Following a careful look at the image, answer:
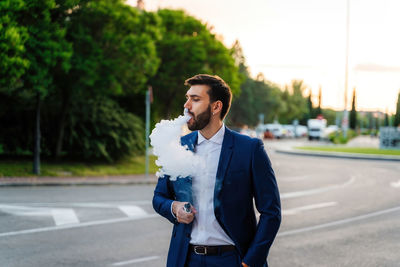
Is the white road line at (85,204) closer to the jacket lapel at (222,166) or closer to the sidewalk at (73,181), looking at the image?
the sidewalk at (73,181)

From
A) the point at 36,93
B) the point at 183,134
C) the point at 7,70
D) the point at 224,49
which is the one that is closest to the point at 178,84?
the point at 224,49

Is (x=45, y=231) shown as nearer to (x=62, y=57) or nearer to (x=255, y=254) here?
(x=255, y=254)

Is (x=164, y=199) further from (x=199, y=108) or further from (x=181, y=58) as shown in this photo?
(x=181, y=58)

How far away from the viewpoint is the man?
2.91 m

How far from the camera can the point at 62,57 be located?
1516 cm

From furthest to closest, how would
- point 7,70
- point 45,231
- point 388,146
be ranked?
point 388,146 → point 7,70 → point 45,231

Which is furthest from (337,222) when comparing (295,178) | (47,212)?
(295,178)

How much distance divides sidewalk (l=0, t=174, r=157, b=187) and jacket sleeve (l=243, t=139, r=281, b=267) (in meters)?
12.2

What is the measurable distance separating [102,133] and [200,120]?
54.9 feet

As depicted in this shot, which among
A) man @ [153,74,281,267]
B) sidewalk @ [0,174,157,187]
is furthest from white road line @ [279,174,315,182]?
man @ [153,74,281,267]

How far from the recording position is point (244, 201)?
2977mm

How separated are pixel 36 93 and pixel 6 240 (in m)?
9.34

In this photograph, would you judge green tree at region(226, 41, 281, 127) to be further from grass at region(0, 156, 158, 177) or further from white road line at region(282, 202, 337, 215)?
white road line at region(282, 202, 337, 215)

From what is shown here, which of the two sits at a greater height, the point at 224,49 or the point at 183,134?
the point at 224,49
